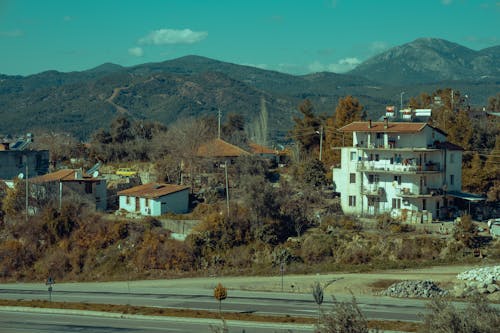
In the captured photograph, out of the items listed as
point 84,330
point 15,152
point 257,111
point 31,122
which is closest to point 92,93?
point 31,122

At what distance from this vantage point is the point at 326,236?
4428 cm

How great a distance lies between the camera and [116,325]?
94.8ft

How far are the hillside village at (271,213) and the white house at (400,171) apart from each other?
3.0 inches

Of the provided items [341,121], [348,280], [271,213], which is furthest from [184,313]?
[341,121]

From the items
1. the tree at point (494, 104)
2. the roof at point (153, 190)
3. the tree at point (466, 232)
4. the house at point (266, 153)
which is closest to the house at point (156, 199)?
the roof at point (153, 190)

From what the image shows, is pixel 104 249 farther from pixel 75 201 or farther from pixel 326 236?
pixel 326 236

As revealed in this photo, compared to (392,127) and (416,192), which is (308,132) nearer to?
(392,127)

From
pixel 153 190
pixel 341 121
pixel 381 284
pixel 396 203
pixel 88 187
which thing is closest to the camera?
pixel 381 284

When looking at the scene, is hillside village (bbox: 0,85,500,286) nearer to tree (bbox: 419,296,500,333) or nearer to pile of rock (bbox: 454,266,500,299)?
pile of rock (bbox: 454,266,500,299)

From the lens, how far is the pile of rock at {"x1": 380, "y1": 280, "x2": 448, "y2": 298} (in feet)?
109

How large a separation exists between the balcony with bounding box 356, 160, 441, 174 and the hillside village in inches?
A: 3.1

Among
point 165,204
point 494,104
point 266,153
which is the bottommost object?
point 165,204

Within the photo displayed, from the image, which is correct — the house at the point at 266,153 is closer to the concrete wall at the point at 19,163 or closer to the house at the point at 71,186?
Result: the house at the point at 71,186

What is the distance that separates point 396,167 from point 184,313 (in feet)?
69.5
